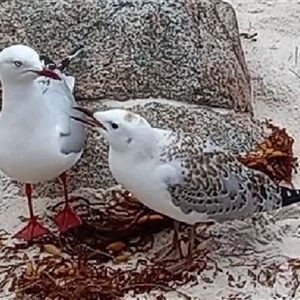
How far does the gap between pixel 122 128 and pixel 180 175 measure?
0.19m

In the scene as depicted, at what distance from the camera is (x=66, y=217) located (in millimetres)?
2512

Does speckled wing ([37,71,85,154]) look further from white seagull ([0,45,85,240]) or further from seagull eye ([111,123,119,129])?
seagull eye ([111,123,119,129])

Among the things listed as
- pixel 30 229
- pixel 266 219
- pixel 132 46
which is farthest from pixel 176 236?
pixel 132 46

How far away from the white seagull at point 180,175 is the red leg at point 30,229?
36 cm

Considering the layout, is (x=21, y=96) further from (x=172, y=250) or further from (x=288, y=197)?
(x=288, y=197)

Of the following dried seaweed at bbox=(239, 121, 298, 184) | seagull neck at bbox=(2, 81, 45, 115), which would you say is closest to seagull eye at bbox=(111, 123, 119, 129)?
seagull neck at bbox=(2, 81, 45, 115)

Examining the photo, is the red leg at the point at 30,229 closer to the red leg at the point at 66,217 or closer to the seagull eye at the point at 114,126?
the red leg at the point at 66,217

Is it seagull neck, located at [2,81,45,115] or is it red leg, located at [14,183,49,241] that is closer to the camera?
seagull neck, located at [2,81,45,115]

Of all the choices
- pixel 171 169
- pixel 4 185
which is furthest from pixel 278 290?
pixel 4 185

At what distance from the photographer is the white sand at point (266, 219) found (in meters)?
2.34

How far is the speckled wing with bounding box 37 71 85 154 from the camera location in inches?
93.9

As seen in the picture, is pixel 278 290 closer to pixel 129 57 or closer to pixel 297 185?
pixel 297 185

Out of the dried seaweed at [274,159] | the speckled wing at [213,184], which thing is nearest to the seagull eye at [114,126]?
the speckled wing at [213,184]

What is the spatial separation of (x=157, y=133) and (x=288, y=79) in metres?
1.14
